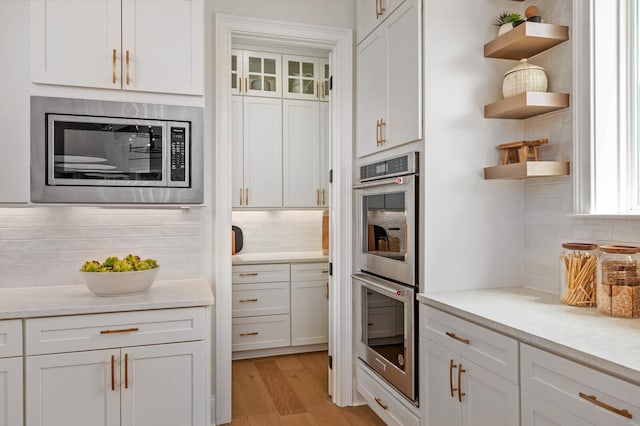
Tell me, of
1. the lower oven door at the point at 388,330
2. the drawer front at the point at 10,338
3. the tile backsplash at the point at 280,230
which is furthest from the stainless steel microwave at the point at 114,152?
the tile backsplash at the point at 280,230

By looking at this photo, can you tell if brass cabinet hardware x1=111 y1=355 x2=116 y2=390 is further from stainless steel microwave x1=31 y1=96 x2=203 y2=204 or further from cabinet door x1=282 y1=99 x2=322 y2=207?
cabinet door x1=282 y1=99 x2=322 y2=207

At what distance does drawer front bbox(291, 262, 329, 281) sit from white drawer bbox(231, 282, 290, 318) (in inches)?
4.9

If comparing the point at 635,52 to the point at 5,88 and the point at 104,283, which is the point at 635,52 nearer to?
the point at 104,283

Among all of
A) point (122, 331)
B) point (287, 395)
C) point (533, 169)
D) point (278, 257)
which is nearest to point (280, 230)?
point (278, 257)

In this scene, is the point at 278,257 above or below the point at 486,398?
above

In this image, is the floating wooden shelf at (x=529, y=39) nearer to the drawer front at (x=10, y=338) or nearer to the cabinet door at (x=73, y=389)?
the cabinet door at (x=73, y=389)

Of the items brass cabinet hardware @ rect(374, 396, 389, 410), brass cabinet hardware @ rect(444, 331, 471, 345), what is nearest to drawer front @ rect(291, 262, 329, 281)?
brass cabinet hardware @ rect(374, 396, 389, 410)

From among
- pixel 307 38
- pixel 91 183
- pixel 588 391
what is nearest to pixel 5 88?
pixel 91 183

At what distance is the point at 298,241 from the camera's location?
4.61m

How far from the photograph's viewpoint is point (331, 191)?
9.89 ft

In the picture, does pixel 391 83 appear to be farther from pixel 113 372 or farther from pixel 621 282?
pixel 113 372

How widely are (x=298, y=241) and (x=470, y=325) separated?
295 centimetres

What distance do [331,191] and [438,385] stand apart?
1434 millimetres

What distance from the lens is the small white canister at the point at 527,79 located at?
2076 millimetres
